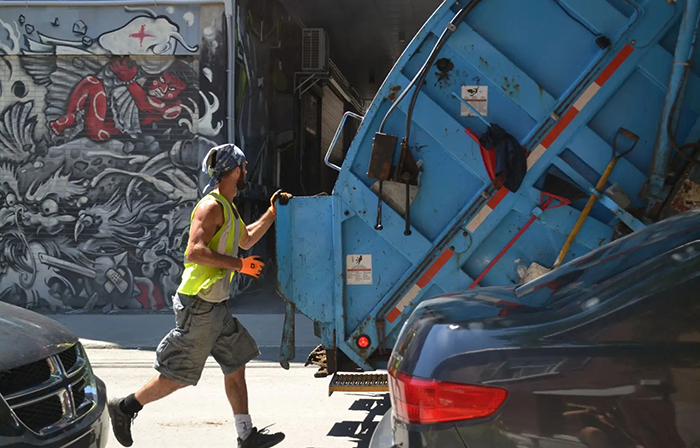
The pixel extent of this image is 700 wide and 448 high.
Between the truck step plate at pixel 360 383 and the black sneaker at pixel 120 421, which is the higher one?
the truck step plate at pixel 360 383

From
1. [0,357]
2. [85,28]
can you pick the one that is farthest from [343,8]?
[0,357]

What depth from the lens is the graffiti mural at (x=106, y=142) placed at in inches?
448

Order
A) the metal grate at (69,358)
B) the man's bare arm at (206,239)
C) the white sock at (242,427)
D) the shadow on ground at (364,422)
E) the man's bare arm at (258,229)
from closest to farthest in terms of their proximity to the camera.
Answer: the metal grate at (69,358) < the man's bare arm at (206,239) < the white sock at (242,427) < the man's bare arm at (258,229) < the shadow on ground at (364,422)

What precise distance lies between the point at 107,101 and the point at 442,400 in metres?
10.4

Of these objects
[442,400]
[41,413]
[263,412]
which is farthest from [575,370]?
[263,412]

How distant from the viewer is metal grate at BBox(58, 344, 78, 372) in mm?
3730

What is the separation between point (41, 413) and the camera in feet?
10.9

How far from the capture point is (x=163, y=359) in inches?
176

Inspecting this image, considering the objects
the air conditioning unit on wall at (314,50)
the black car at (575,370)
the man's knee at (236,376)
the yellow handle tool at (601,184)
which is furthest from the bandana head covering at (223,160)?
the air conditioning unit on wall at (314,50)

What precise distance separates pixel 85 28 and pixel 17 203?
3.09 meters

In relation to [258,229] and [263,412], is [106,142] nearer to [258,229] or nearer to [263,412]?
[263,412]

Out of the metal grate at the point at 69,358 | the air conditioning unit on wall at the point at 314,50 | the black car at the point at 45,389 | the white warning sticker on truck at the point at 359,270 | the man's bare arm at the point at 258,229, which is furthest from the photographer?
the air conditioning unit on wall at the point at 314,50

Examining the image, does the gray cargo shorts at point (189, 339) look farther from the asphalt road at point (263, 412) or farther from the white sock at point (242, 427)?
the asphalt road at point (263, 412)

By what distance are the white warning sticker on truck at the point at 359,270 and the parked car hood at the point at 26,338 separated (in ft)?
6.02
